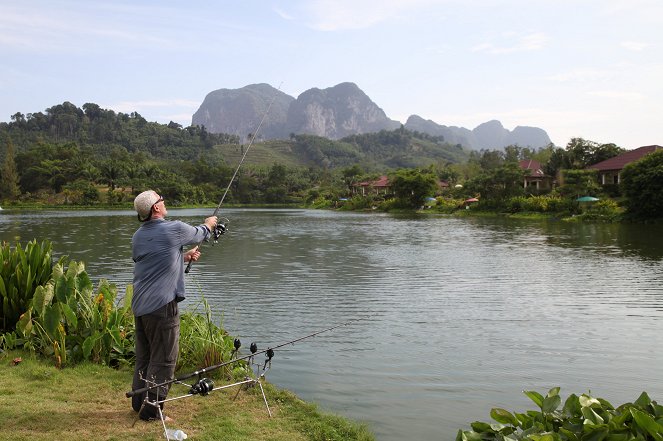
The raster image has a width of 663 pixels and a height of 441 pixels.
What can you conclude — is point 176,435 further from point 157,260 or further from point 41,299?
point 41,299

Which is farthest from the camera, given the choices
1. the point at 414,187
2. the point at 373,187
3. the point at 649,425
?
the point at 373,187

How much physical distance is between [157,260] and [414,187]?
251ft

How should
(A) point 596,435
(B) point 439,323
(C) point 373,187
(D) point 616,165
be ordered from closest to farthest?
(A) point 596,435
(B) point 439,323
(D) point 616,165
(C) point 373,187

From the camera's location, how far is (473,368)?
26.2ft

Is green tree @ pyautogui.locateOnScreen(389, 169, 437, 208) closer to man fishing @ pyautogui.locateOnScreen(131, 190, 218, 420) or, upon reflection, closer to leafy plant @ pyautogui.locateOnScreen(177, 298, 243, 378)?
leafy plant @ pyautogui.locateOnScreen(177, 298, 243, 378)

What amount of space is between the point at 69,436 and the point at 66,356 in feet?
7.47

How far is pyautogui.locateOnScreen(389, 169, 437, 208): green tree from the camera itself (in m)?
78.6

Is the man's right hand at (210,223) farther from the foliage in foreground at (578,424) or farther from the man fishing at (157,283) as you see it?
the foliage in foreground at (578,424)

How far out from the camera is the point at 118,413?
501 cm

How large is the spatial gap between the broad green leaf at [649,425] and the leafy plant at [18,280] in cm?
710

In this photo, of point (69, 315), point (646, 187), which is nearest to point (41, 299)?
point (69, 315)

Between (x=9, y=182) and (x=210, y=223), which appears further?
(x=9, y=182)

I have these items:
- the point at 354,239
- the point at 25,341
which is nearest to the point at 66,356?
the point at 25,341

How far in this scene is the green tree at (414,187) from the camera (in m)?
78.6
